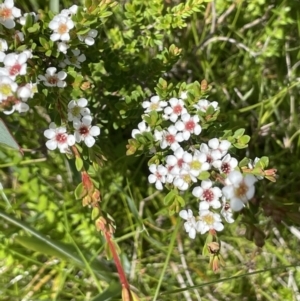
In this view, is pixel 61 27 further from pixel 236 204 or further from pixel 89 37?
pixel 236 204

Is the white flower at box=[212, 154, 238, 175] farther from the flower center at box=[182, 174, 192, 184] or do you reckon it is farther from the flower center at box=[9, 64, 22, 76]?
the flower center at box=[9, 64, 22, 76]

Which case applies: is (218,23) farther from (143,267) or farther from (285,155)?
(143,267)

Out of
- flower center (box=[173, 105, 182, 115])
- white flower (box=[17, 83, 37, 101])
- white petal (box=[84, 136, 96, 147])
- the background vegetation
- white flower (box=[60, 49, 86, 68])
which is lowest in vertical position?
the background vegetation

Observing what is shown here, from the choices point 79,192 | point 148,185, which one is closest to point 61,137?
point 79,192

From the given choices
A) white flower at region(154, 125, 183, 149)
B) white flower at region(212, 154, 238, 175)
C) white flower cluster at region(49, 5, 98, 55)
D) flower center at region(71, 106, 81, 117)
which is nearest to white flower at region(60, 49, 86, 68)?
white flower cluster at region(49, 5, 98, 55)

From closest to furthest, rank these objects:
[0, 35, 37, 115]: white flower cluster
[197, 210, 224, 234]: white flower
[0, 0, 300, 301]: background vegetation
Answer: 1. [0, 35, 37, 115]: white flower cluster
2. [197, 210, 224, 234]: white flower
3. [0, 0, 300, 301]: background vegetation

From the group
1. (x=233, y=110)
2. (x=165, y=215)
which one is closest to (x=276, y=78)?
(x=233, y=110)

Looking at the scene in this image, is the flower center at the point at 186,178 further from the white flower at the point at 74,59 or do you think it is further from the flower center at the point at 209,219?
the white flower at the point at 74,59
